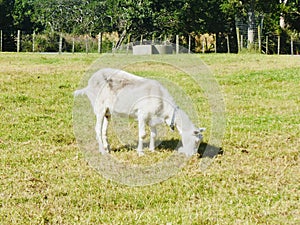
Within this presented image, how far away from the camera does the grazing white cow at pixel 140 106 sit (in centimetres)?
824

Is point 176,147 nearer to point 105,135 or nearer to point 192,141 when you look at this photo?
point 192,141

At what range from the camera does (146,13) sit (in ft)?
173

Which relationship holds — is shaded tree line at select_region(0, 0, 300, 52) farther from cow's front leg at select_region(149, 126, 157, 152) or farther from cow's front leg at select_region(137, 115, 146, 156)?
cow's front leg at select_region(137, 115, 146, 156)

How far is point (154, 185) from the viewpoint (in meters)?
6.98

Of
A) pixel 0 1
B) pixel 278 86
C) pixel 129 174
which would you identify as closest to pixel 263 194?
pixel 129 174

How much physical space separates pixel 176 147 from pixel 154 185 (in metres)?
2.03

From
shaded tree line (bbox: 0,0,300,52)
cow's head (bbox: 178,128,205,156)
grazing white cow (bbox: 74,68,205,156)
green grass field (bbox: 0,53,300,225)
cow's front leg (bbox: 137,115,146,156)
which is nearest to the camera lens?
→ green grass field (bbox: 0,53,300,225)

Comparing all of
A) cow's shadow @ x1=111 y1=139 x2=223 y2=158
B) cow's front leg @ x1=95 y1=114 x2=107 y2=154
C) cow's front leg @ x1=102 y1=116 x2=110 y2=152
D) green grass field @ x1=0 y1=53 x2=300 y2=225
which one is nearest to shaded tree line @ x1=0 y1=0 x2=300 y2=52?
green grass field @ x1=0 y1=53 x2=300 y2=225

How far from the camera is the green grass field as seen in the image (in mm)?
5828

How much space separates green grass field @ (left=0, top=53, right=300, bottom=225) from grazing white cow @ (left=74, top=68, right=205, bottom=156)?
0.36m

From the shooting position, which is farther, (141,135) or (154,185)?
(141,135)

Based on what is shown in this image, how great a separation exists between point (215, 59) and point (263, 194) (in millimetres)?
18738

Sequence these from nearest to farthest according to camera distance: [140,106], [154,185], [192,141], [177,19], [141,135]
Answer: [154,185], [192,141], [140,106], [141,135], [177,19]

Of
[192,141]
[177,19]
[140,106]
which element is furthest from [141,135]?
[177,19]
